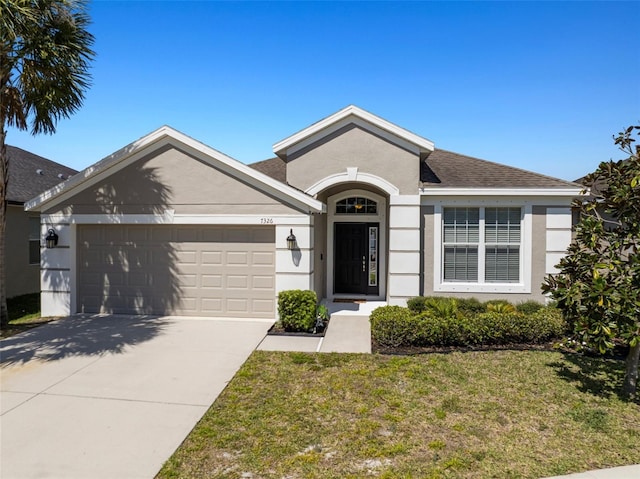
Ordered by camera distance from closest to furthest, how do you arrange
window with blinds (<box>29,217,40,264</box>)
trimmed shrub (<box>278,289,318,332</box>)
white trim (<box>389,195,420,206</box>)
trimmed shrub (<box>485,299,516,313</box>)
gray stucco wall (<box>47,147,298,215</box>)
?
trimmed shrub (<box>278,289,318,332</box>)
trimmed shrub (<box>485,299,516,313</box>)
gray stucco wall (<box>47,147,298,215</box>)
white trim (<box>389,195,420,206</box>)
window with blinds (<box>29,217,40,264</box>)

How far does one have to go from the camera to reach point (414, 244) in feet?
33.4

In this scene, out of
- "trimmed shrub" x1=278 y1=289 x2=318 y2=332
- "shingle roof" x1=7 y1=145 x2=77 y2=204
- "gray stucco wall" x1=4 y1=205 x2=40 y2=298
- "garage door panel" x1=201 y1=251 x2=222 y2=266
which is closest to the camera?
"trimmed shrub" x1=278 y1=289 x2=318 y2=332

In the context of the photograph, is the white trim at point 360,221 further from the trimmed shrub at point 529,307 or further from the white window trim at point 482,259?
the trimmed shrub at point 529,307

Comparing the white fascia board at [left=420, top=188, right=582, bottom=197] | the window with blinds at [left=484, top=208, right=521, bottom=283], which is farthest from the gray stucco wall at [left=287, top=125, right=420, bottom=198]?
the window with blinds at [left=484, top=208, right=521, bottom=283]

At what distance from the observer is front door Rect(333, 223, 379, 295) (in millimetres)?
12305

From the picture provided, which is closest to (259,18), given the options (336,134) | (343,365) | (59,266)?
(336,134)

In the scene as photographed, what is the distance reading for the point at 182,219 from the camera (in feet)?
30.9

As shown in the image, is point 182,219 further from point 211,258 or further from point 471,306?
point 471,306

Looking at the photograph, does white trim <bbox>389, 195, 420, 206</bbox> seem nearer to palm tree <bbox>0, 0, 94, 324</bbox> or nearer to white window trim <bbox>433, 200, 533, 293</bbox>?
white window trim <bbox>433, 200, 533, 293</bbox>

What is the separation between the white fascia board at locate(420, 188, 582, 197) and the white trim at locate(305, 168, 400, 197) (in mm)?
920

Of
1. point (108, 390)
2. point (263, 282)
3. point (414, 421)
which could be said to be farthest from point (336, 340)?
point (108, 390)

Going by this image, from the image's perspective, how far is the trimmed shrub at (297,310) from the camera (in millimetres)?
8289

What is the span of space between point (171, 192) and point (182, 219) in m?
0.78

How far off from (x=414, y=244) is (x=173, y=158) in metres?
6.99
